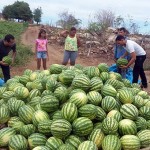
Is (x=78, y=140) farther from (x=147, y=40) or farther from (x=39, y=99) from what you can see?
(x=147, y=40)

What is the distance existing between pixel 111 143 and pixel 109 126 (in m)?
0.24

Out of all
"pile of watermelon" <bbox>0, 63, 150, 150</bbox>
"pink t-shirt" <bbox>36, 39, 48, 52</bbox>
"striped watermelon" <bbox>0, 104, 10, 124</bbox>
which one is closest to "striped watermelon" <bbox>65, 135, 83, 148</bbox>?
"pile of watermelon" <bbox>0, 63, 150, 150</bbox>

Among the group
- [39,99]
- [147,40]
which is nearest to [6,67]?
[39,99]

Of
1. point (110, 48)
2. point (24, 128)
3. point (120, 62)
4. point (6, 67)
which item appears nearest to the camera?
point (24, 128)

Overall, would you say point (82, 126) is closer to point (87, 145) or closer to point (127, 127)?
point (87, 145)

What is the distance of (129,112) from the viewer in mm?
4211

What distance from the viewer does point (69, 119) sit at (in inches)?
159

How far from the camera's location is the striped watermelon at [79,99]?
4.24 m

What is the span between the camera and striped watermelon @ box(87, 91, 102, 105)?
4.38m

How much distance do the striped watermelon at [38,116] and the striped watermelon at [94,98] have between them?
668mm

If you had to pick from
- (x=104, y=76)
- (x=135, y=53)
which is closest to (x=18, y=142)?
(x=104, y=76)

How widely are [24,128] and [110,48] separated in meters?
16.3

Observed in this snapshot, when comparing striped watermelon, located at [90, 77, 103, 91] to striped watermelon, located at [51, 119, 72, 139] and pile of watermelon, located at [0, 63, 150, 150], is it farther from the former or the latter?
striped watermelon, located at [51, 119, 72, 139]

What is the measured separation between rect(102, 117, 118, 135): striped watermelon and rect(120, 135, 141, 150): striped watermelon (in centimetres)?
16
